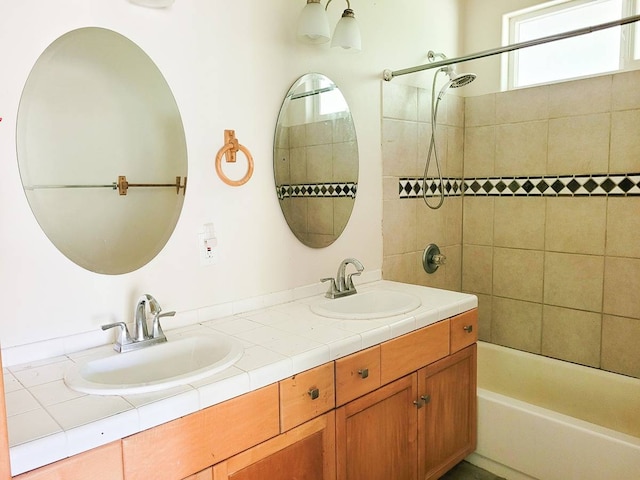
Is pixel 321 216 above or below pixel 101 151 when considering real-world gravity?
below

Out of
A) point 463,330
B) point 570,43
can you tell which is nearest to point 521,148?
point 570,43

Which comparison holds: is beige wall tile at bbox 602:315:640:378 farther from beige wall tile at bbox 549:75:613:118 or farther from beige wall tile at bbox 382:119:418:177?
beige wall tile at bbox 382:119:418:177

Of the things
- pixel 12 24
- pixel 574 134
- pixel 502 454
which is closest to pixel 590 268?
pixel 574 134

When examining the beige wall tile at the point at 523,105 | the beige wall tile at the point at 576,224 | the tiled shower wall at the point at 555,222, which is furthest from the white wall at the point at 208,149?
the beige wall tile at the point at 576,224

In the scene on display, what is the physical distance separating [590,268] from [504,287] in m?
0.49

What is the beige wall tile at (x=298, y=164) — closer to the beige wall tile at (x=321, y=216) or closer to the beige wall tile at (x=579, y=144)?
the beige wall tile at (x=321, y=216)

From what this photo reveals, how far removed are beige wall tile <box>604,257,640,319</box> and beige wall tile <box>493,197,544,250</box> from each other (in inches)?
14.3

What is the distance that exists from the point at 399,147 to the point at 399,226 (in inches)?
16.7

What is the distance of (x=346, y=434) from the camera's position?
4.99 ft

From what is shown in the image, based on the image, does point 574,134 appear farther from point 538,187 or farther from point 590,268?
point 590,268

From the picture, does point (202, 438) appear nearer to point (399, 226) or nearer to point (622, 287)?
point (399, 226)

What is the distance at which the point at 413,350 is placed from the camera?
175 centimetres

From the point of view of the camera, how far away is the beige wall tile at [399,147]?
2.41 meters

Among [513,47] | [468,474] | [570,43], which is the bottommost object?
[468,474]
